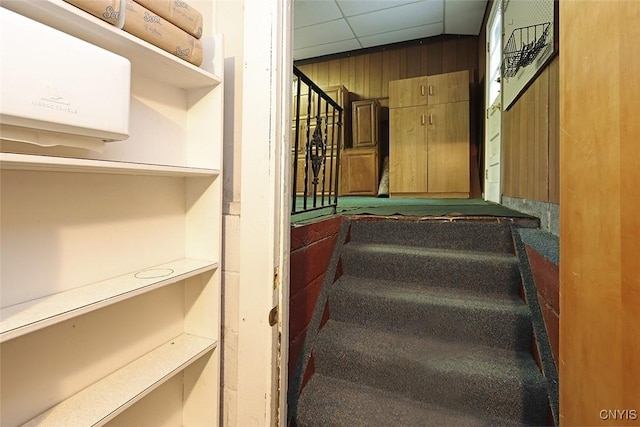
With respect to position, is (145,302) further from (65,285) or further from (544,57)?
(544,57)

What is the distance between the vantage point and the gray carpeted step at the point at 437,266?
1.58 m

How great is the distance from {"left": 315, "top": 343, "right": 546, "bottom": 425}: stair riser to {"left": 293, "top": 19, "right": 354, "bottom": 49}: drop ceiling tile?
4174 mm

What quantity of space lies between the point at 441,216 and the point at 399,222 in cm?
28

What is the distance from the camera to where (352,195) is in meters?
5.07

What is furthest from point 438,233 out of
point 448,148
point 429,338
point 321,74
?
point 321,74

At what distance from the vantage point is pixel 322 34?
4391 mm

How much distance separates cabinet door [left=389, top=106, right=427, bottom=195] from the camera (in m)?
4.32

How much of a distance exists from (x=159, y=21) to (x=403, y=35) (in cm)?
454

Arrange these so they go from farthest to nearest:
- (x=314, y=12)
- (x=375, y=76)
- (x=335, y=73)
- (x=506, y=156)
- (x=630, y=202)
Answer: (x=335, y=73)
(x=375, y=76)
(x=314, y=12)
(x=506, y=156)
(x=630, y=202)

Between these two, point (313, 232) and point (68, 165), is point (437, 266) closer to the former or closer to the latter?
point (313, 232)

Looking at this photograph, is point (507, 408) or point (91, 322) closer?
point (91, 322)

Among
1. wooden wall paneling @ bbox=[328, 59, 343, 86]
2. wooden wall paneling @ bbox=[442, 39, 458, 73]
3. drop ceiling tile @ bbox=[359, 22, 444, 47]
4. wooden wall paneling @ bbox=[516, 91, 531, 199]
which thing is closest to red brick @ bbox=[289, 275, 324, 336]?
wooden wall paneling @ bbox=[516, 91, 531, 199]

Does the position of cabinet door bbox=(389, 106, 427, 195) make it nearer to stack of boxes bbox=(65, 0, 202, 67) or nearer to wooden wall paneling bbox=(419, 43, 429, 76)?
wooden wall paneling bbox=(419, 43, 429, 76)

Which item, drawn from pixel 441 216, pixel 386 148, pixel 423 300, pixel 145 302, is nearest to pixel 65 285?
pixel 145 302
